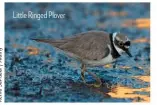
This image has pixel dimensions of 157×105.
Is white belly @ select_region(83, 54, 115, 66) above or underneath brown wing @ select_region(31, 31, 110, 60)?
underneath

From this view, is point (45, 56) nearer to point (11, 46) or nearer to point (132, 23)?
point (11, 46)

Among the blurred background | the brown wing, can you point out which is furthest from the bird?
the blurred background

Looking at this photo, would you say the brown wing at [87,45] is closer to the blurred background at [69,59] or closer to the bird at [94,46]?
the bird at [94,46]

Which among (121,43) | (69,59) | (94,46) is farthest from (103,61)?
(69,59)

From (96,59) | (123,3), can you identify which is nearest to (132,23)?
(123,3)

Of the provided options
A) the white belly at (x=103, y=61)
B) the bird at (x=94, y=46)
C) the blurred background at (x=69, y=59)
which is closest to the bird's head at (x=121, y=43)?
the bird at (x=94, y=46)

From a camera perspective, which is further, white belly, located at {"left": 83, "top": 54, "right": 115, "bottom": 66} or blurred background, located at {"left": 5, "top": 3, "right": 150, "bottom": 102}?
blurred background, located at {"left": 5, "top": 3, "right": 150, "bottom": 102}

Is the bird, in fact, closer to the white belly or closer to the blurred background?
the white belly
